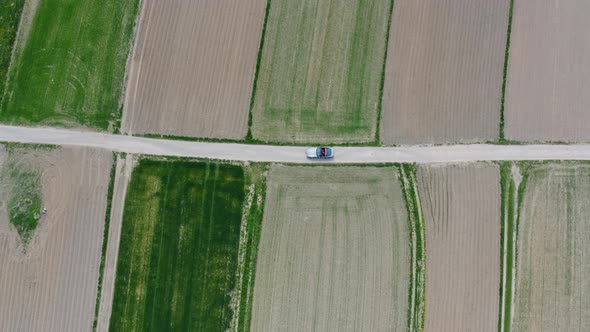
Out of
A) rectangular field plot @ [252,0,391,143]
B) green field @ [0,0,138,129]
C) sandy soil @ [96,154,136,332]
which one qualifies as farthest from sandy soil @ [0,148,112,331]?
rectangular field plot @ [252,0,391,143]

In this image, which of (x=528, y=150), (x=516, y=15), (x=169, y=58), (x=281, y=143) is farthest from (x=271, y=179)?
(x=516, y=15)

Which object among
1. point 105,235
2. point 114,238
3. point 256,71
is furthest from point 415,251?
point 105,235

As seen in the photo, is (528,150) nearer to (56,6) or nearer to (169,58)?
(169,58)

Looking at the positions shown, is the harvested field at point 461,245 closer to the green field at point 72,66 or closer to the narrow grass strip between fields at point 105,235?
the narrow grass strip between fields at point 105,235

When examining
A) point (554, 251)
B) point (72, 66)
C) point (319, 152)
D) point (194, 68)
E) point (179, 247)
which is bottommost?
point (179, 247)

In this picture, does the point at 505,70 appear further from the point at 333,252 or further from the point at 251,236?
the point at 251,236

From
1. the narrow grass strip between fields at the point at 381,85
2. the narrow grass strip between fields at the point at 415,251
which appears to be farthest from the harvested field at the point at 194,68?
the narrow grass strip between fields at the point at 415,251
